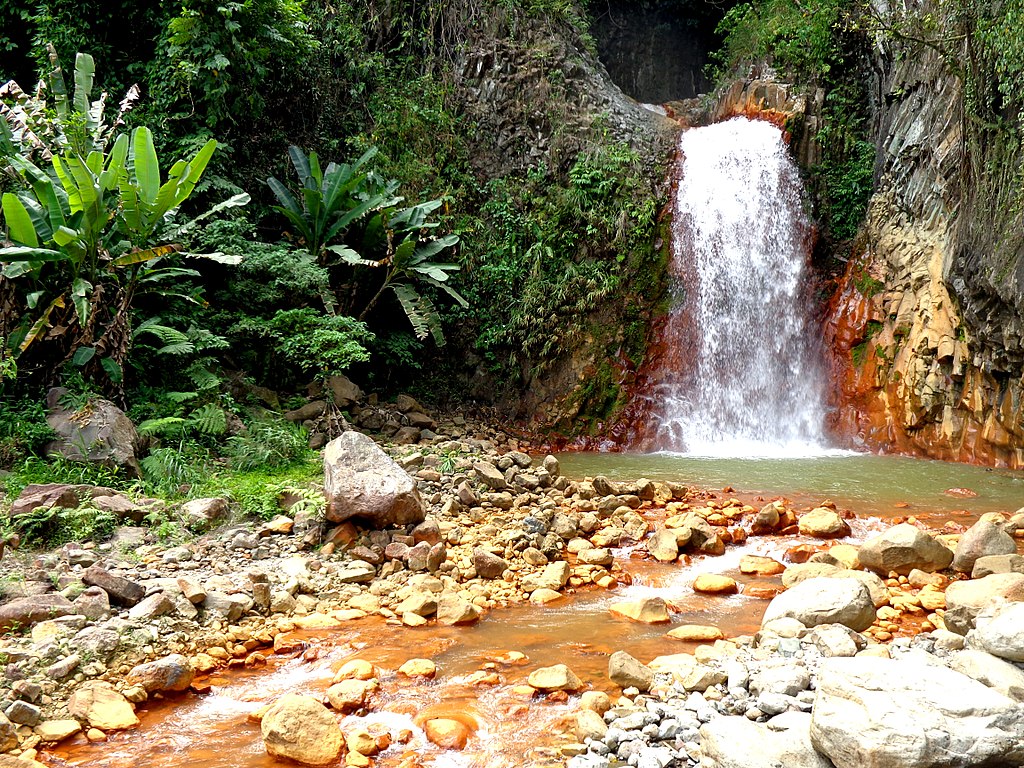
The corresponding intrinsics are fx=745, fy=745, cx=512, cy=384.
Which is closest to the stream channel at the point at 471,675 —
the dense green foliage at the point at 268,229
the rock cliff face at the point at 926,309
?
the dense green foliage at the point at 268,229

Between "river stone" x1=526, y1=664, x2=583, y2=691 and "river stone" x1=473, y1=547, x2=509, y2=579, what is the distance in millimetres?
1772

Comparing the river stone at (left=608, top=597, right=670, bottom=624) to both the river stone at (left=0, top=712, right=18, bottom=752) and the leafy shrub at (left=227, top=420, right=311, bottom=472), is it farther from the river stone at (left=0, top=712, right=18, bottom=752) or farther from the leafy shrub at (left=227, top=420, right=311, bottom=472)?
the leafy shrub at (left=227, top=420, right=311, bottom=472)

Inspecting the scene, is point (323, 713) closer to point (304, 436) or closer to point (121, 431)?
point (121, 431)

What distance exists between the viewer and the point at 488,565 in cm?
596

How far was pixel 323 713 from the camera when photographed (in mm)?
3635

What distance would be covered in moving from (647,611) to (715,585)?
2.76 feet

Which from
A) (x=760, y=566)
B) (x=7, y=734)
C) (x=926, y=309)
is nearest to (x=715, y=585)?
(x=760, y=566)

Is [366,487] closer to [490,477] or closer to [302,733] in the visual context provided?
[490,477]

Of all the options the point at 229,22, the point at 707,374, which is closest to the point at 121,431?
the point at 229,22

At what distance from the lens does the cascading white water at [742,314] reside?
12.6 m

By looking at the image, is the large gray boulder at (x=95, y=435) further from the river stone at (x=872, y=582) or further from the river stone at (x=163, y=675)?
the river stone at (x=872, y=582)

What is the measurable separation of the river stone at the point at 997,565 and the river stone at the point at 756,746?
318 centimetres

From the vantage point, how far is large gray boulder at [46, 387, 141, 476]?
706 cm

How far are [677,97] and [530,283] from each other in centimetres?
1218
